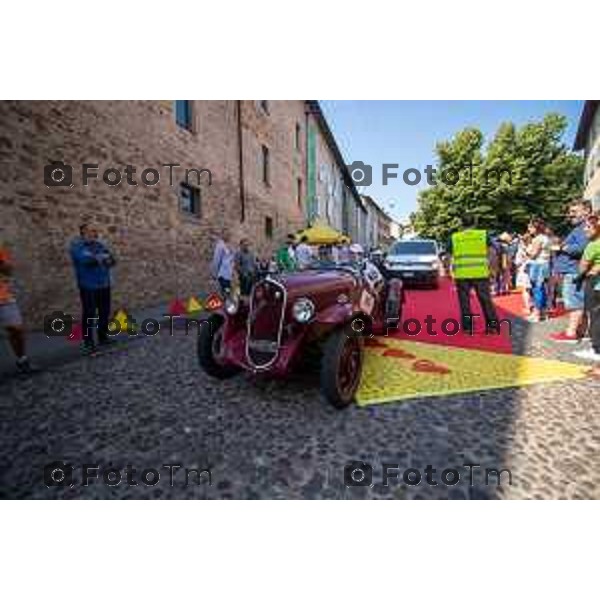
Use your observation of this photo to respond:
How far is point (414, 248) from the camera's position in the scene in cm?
1373

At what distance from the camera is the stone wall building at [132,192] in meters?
6.27

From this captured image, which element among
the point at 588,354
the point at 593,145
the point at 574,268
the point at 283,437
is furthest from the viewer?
the point at 593,145

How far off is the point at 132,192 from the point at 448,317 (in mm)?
6806

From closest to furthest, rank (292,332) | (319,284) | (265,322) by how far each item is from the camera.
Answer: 1. (292,332)
2. (265,322)
3. (319,284)

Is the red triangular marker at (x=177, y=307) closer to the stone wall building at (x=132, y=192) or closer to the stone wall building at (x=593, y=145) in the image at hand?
the stone wall building at (x=132, y=192)

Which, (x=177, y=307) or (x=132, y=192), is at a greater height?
(x=132, y=192)

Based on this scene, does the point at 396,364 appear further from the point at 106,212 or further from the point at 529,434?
the point at 106,212

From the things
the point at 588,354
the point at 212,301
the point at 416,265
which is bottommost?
the point at 212,301

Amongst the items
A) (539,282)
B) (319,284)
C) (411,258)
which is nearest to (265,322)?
(319,284)

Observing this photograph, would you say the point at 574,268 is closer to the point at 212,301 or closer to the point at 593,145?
the point at 212,301

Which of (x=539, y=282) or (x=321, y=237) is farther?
(x=321, y=237)

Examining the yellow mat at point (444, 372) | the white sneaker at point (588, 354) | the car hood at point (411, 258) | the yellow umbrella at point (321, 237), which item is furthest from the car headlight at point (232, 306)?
the yellow umbrella at point (321, 237)

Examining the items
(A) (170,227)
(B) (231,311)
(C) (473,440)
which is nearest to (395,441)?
(C) (473,440)

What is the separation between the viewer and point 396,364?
15.8 ft
